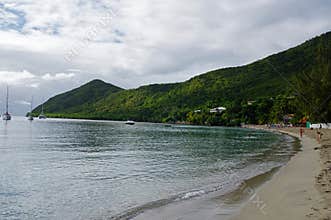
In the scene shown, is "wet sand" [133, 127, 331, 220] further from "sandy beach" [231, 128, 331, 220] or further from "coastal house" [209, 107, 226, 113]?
"coastal house" [209, 107, 226, 113]

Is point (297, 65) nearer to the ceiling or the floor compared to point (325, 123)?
nearer to the ceiling

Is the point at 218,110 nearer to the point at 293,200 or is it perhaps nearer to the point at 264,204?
the point at 293,200

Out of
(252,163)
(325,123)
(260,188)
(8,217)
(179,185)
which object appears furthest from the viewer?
(325,123)

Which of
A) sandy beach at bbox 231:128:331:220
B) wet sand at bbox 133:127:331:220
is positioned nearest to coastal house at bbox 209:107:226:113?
sandy beach at bbox 231:128:331:220

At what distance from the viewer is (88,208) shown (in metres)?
13.2

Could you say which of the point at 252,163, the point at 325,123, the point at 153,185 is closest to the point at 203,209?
the point at 153,185

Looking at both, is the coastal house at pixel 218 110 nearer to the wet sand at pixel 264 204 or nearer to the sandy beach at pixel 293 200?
the sandy beach at pixel 293 200

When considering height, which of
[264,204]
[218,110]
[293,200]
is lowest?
[264,204]

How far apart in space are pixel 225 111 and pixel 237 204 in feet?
Result: 546

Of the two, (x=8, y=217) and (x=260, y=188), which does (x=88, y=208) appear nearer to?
(x=8, y=217)

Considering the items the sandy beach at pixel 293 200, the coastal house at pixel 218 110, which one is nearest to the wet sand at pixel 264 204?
the sandy beach at pixel 293 200

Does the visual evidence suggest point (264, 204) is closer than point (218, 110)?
Yes

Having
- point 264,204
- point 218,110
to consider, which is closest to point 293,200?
point 264,204

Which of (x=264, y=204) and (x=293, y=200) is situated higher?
(x=293, y=200)
